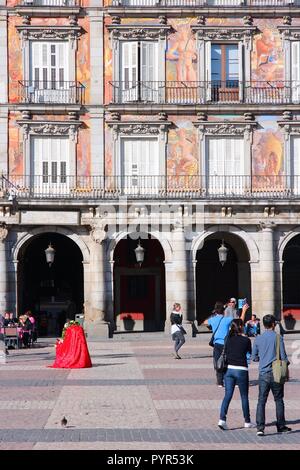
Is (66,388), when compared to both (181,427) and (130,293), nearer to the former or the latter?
(181,427)

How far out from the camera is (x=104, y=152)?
137 ft

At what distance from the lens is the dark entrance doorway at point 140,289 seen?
46.3 metres

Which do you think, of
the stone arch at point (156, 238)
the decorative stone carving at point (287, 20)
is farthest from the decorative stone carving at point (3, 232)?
the decorative stone carving at point (287, 20)

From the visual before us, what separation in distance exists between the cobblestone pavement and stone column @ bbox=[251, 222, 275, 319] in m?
11.0

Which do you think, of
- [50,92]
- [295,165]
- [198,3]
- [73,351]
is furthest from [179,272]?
[73,351]

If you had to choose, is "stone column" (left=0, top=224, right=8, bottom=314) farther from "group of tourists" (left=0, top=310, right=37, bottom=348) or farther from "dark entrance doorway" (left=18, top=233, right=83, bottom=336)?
"dark entrance doorway" (left=18, top=233, right=83, bottom=336)

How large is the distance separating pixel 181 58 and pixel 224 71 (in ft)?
6.09

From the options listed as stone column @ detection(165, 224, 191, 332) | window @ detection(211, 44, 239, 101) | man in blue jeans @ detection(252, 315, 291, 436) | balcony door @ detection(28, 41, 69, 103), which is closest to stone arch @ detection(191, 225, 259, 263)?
stone column @ detection(165, 224, 191, 332)

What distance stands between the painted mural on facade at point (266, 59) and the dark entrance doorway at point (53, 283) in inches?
458

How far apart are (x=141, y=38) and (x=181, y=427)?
2783 centimetres

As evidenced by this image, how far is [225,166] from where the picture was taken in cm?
4194

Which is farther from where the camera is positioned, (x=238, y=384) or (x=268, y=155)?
(x=268, y=155)

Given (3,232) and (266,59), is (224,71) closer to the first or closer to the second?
(266,59)

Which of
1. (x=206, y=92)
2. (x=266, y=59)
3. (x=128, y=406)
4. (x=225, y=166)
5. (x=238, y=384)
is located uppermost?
(x=266, y=59)
